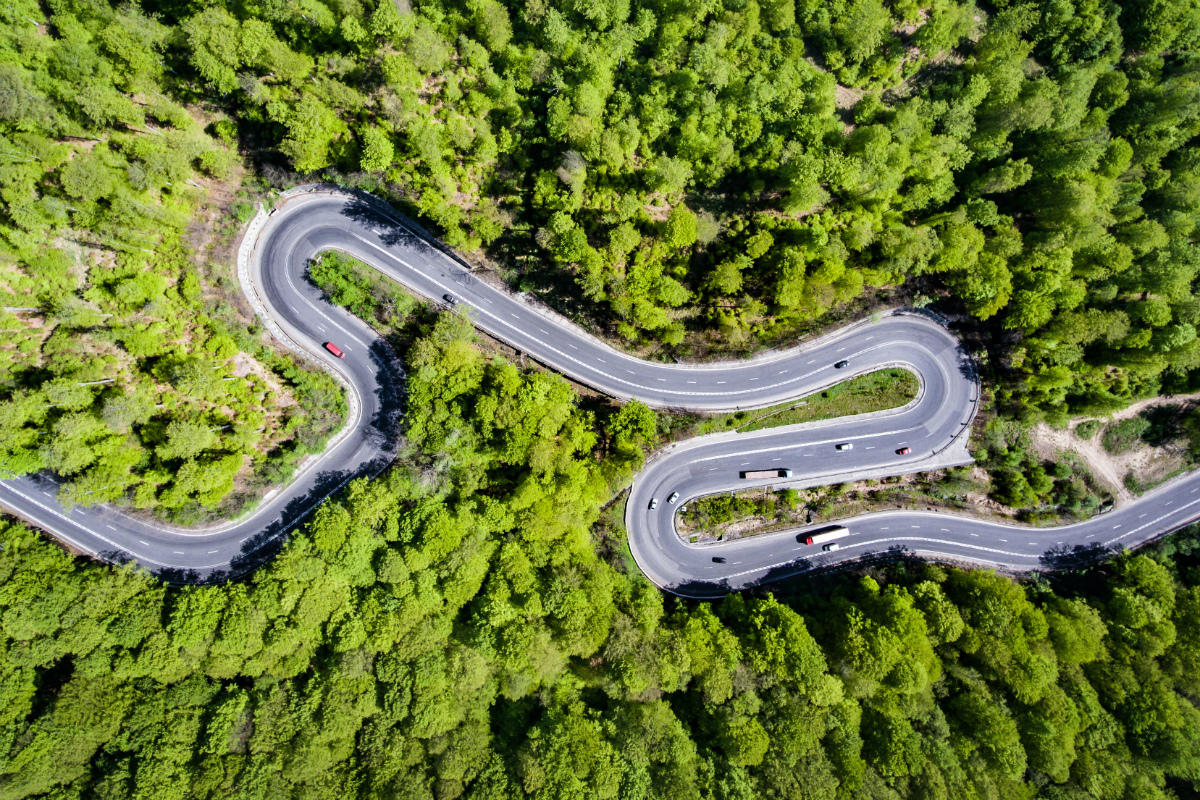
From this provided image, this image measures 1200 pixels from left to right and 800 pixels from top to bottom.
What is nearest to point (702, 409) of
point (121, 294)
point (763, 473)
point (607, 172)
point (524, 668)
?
point (763, 473)

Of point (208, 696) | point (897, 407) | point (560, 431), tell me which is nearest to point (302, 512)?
point (208, 696)

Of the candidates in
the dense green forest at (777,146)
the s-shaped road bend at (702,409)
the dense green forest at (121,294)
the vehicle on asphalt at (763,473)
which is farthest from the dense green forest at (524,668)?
the dense green forest at (777,146)

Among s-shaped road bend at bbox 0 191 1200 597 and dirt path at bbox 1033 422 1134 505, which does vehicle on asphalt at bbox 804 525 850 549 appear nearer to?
s-shaped road bend at bbox 0 191 1200 597

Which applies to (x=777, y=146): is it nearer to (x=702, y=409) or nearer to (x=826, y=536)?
(x=702, y=409)

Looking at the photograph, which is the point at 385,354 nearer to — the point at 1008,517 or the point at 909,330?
the point at 909,330

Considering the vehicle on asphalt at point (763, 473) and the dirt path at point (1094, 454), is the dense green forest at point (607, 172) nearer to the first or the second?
the dirt path at point (1094, 454)
